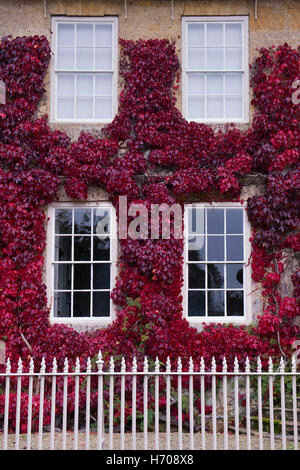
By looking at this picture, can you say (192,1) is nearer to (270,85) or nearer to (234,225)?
(270,85)

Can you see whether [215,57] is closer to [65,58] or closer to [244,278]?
[65,58]

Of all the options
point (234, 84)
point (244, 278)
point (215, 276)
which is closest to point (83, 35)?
point (234, 84)

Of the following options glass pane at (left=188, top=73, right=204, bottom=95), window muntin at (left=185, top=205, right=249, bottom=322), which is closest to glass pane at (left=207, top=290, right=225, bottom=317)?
window muntin at (left=185, top=205, right=249, bottom=322)

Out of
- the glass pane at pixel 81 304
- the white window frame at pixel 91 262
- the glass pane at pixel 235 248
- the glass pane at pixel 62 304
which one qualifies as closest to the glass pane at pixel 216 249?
the glass pane at pixel 235 248

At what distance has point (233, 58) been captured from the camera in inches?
450

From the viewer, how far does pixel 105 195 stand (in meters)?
11.0

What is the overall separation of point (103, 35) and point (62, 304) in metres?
5.15

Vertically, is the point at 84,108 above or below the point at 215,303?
above

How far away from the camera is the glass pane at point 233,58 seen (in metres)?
11.4

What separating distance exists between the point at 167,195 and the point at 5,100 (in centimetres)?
351

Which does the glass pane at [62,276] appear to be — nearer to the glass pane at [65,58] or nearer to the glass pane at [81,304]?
the glass pane at [81,304]

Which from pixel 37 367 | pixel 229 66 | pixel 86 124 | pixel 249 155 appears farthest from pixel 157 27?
pixel 37 367

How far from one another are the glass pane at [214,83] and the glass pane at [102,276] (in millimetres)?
3851

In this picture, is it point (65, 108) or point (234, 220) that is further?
point (65, 108)
